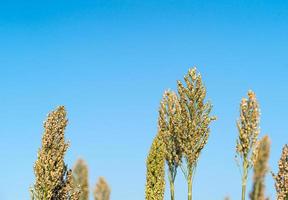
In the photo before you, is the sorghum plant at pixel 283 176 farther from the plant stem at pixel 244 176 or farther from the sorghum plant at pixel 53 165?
the sorghum plant at pixel 53 165

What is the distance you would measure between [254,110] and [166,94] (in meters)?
11.8

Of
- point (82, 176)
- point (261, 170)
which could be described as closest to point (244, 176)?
point (261, 170)

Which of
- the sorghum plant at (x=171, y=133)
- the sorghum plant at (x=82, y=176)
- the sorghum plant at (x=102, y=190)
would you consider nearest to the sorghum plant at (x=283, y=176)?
the sorghum plant at (x=171, y=133)

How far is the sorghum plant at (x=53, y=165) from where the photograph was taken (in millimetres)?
49031

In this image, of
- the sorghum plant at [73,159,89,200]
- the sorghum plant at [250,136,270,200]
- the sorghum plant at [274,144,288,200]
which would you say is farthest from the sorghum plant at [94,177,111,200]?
the sorghum plant at [274,144,288,200]

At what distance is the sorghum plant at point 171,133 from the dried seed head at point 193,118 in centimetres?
78

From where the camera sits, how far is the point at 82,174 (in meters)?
79.8

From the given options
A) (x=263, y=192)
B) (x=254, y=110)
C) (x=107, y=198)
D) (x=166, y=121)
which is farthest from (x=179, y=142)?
(x=107, y=198)

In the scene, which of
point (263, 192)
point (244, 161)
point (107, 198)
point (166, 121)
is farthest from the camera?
point (107, 198)

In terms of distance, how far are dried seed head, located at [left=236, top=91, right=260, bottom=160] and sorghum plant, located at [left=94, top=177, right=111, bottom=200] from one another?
54.5 meters

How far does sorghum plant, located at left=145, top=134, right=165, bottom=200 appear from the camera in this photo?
179ft

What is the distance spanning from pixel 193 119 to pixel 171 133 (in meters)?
2.85

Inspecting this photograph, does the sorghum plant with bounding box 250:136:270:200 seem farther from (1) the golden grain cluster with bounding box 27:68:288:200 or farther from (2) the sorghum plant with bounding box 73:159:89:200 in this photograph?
(2) the sorghum plant with bounding box 73:159:89:200

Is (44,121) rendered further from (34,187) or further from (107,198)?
(107,198)
